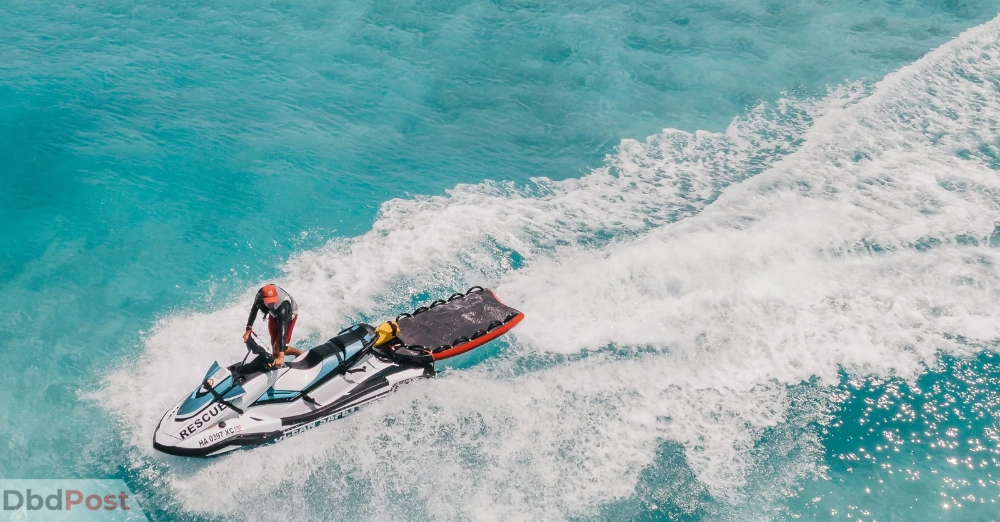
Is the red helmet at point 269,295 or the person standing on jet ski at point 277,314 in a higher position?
the red helmet at point 269,295

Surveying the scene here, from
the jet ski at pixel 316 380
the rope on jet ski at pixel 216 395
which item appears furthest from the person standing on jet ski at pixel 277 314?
the rope on jet ski at pixel 216 395

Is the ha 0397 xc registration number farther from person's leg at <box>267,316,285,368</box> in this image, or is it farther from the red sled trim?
the red sled trim

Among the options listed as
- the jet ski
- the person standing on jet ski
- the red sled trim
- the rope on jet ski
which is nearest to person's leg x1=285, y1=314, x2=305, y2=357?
the person standing on jet ski

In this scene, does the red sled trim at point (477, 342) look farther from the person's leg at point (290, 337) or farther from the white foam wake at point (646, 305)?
the person's leg at point (290, 337)

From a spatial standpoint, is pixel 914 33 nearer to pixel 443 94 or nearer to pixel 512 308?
pixel 443 94

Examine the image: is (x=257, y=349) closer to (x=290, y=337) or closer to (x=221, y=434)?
(x=290, y=337)

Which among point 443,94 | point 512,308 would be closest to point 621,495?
point 512,308
